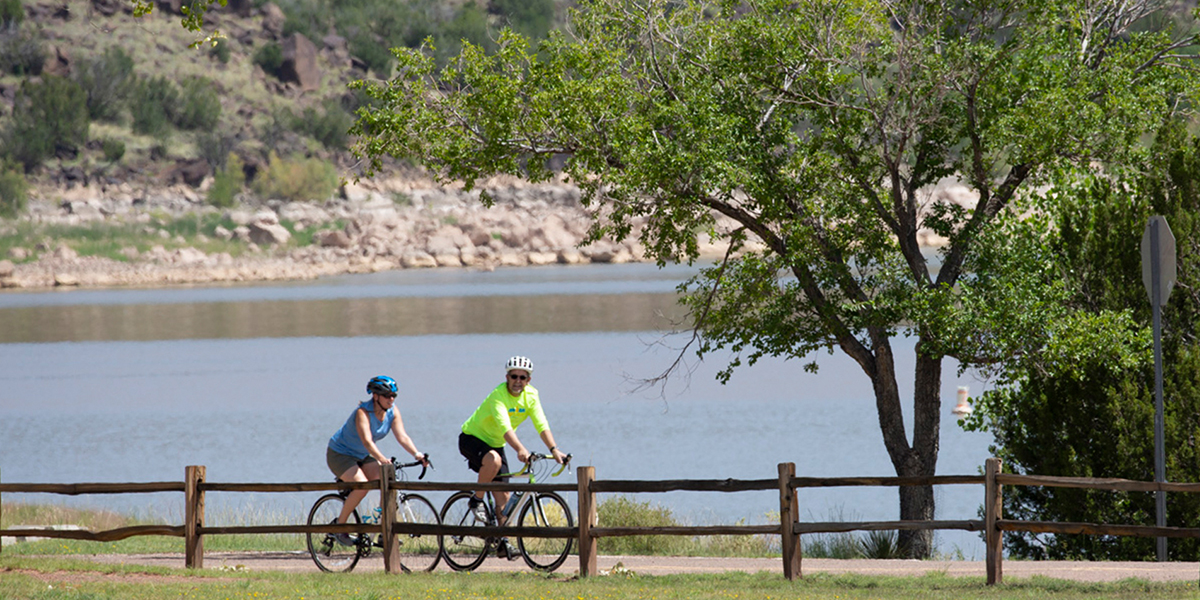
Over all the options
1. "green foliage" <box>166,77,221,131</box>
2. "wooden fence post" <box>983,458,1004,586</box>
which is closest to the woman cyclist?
"wooden fence post" <box>983,458,1004,586</box>

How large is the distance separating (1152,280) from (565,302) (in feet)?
191

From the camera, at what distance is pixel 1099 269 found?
1622 centimetres

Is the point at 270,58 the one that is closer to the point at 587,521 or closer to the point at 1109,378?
the point at 1109,378

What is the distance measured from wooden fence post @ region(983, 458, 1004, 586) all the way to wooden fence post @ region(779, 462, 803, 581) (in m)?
1.51

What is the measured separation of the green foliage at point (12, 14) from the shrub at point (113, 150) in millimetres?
20196

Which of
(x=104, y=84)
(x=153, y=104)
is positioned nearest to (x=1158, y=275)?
(x=153, y=104)

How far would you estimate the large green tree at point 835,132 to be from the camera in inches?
592

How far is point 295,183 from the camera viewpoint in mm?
120000

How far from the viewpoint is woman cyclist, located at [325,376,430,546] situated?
464 inches

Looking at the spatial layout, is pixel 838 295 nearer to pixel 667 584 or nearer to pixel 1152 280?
pixel 1152 280

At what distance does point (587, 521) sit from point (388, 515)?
176cm

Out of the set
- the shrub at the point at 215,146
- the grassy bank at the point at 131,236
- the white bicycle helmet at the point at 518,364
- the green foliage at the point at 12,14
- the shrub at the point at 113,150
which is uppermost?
the green foliage at the point at 12,14

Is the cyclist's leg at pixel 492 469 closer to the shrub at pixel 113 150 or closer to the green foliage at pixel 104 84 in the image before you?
the shrub at pixel 113 150

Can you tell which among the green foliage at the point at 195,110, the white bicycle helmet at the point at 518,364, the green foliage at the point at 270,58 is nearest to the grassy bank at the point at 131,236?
the green foliage at the point at 195,110
